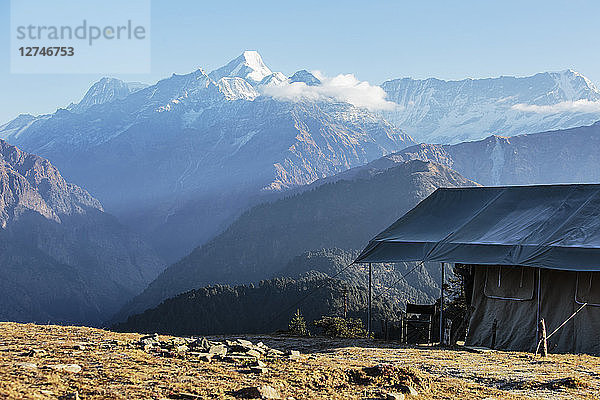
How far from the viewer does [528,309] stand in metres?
19.4

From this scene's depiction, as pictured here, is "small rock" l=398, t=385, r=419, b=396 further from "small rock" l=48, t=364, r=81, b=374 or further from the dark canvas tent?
the dark canvas tent

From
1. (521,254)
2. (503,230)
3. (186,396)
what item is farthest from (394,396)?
(503,230)

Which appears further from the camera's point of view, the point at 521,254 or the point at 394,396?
the point at 521,254

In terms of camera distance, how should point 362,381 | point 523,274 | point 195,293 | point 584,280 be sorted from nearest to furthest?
point 362,381
point 584,280
point 523,274
point 195,293

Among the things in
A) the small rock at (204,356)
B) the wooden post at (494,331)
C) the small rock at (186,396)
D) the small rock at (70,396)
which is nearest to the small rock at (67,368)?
the small rock at (70,396)

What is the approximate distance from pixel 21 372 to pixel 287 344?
31.0 feet

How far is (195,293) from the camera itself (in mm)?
128875

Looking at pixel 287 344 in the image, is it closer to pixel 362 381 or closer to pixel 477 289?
pixel 477 289

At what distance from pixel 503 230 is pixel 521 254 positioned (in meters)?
1.72

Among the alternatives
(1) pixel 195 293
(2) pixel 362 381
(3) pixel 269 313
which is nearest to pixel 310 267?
(1) pixel 195 293

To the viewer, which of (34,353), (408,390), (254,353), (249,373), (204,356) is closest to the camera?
(408,390)

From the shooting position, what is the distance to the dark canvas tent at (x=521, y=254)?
59.4 ft

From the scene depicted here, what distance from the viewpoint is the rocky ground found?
9.40 m

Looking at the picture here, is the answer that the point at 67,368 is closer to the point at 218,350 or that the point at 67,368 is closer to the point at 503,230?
the point at 218,350
